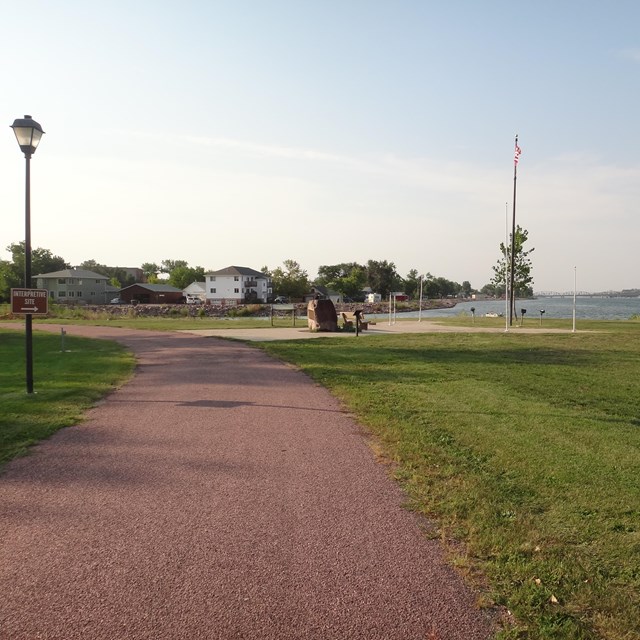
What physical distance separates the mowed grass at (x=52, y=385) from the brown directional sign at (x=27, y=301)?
1.44 metres

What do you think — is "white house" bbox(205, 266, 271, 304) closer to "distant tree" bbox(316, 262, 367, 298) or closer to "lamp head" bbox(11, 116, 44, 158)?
"distant tree" bbox(316, 262, 367, 298)

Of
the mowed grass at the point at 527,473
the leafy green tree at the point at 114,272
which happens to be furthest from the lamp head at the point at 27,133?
the leafy green tree at the point at 114,272

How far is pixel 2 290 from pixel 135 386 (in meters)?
69.4

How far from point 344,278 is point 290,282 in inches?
1120

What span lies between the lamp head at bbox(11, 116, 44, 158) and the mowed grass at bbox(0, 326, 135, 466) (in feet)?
13.6

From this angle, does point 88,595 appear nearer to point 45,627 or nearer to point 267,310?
point 45,627

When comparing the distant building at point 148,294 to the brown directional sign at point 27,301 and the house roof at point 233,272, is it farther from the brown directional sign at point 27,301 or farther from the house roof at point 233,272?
the brown directional sign at point 27,301

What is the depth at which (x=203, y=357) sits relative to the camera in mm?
15219

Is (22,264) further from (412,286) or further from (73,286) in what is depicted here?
(412,286)

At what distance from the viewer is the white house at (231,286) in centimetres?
9244

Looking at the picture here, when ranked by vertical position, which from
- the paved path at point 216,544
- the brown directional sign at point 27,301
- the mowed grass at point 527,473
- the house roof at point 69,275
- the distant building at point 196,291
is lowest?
the paved path at point 216,544

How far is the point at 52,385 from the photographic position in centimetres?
1062

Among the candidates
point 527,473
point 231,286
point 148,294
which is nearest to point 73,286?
point 148,294

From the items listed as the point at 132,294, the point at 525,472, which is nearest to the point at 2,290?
the point at 132,294
